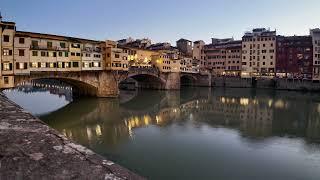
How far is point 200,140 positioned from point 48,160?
50.2 ft

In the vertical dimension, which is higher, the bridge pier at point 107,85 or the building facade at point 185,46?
the building facade at point 185,46

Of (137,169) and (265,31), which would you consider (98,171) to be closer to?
(137,169)

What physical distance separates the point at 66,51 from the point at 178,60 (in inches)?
1425

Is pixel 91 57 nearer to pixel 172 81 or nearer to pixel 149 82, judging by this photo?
pixel 149 82

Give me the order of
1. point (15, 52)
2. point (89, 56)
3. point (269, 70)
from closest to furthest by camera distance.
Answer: point (15, 52) → point (89, 56) → point (269, 70)

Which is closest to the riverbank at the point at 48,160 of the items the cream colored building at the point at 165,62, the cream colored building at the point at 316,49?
the cream colored building at the point at 165,62

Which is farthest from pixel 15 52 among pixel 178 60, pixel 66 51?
pixel 178 60

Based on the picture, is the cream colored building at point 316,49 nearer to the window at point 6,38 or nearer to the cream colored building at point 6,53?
the cream colored building at point 6,53

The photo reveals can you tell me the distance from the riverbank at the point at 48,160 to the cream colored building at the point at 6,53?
83.9ft

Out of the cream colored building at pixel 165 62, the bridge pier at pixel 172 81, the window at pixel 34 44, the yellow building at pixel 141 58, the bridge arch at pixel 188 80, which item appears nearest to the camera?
the window at pixel 34 44

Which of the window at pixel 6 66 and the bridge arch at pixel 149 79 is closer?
the window at pixel 6 66

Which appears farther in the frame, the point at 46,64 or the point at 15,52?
the point at 46,64

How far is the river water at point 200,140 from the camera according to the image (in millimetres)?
14727

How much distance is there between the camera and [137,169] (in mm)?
14320
